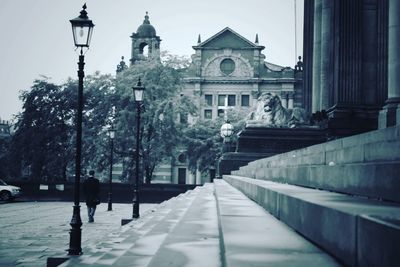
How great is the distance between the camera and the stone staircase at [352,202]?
177 cm

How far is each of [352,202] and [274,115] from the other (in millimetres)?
15884

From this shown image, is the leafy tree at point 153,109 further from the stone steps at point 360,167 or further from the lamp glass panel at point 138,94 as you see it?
the stone steps at point 360,167

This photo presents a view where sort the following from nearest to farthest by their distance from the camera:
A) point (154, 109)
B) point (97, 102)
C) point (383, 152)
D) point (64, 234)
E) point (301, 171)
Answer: point (383, 152) < point (301, 171) < point (64, 234) < point (154, 109) < point (97, 102)

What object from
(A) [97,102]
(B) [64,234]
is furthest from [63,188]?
(B) [64,234]

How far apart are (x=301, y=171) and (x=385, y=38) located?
783 cm

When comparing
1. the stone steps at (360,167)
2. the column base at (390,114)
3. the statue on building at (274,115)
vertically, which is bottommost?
the stone steps at (360,167)

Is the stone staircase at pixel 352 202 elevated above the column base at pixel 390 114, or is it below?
below

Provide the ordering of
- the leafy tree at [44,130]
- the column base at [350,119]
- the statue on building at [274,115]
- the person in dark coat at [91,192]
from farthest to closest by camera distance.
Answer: the leafy tree at [44,130], the person in dark coat at [91,192], the statue on building at [274,115], the column base at [350,119]

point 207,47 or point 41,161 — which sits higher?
point 207,47

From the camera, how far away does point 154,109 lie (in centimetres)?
3775

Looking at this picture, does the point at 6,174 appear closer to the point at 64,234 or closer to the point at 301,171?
the point at 64,234

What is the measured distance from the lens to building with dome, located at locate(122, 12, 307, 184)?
214 ft

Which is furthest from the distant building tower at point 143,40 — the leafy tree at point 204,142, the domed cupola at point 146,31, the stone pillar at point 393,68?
the stone pillar at point 393,68

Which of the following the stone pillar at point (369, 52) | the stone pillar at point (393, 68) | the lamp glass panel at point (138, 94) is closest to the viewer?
the stone pillar at point (393, 68)
